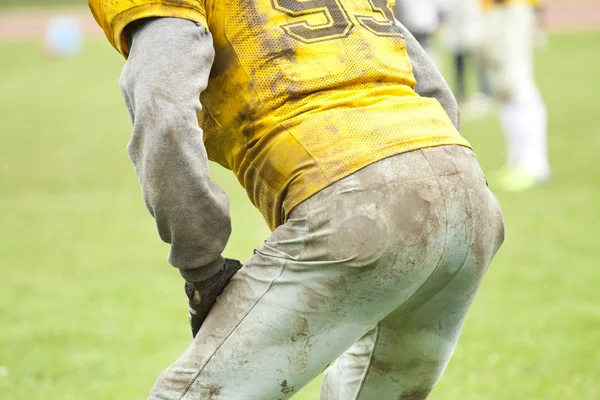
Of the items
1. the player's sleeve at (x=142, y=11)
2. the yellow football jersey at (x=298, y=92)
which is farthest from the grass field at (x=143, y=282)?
the player's sleeve at (x=142, y=11)

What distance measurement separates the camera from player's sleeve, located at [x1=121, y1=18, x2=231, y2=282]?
77.7 inches

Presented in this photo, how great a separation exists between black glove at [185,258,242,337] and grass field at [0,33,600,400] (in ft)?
6.66

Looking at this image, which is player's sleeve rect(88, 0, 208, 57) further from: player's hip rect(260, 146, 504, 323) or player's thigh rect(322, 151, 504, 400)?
player's thigh rect(322, 151, 504, 400)

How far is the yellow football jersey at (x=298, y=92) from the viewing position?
2096mm

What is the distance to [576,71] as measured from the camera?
16.5 m

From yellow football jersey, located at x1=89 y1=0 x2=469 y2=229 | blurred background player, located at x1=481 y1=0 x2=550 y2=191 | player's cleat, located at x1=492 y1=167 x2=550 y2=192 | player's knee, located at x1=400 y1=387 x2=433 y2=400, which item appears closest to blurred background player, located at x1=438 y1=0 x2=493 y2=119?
blurred background player, located at x1=481 y1=0 x2=550 y2=191

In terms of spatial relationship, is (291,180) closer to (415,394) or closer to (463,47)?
(415,394)

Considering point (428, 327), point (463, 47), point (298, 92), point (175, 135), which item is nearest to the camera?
point (175, 135)

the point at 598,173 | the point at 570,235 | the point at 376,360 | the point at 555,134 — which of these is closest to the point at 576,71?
the point at 555,134

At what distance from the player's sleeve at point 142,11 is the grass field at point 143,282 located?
239cm

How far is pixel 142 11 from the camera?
2035 mm

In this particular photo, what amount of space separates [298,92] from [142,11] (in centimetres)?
39

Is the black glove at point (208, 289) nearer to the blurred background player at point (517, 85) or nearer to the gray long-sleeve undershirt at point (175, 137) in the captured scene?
the gray long-sleeve undershirt at point (175, 137)

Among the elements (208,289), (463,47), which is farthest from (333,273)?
(463,47)
